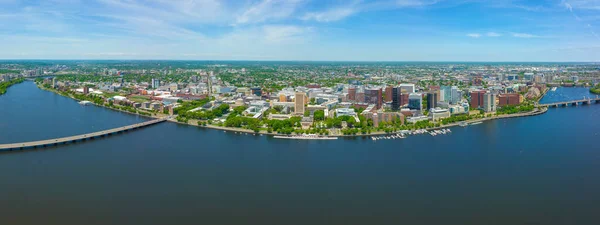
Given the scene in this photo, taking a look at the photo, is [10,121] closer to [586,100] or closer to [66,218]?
[66,218]

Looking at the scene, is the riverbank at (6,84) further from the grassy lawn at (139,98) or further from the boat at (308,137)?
the boat at (308,137)

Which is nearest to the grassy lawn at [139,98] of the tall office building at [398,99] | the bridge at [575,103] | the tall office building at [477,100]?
the tall office building at [398,99]

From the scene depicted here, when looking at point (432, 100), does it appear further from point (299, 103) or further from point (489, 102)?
point (299, 103)

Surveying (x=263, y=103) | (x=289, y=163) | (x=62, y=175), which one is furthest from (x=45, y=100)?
(x=289, y=163)

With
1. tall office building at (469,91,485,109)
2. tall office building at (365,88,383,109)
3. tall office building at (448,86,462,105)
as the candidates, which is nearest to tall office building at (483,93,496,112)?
tall office building at (469,91,485,109)

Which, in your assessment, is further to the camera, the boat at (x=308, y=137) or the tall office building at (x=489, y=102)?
the tall office building at (x=489, y=102)

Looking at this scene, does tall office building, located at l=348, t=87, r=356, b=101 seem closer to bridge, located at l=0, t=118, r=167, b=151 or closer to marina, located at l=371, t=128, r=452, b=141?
marina, located at l=371, t=128, r=452, b=141

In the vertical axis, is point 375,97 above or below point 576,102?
above

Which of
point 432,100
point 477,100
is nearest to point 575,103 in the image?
point 477,100

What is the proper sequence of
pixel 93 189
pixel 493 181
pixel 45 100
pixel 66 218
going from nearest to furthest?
1. pixel 66 218
2. pixel 93 189
3. pixel 493 181
4. pixel 45 100
